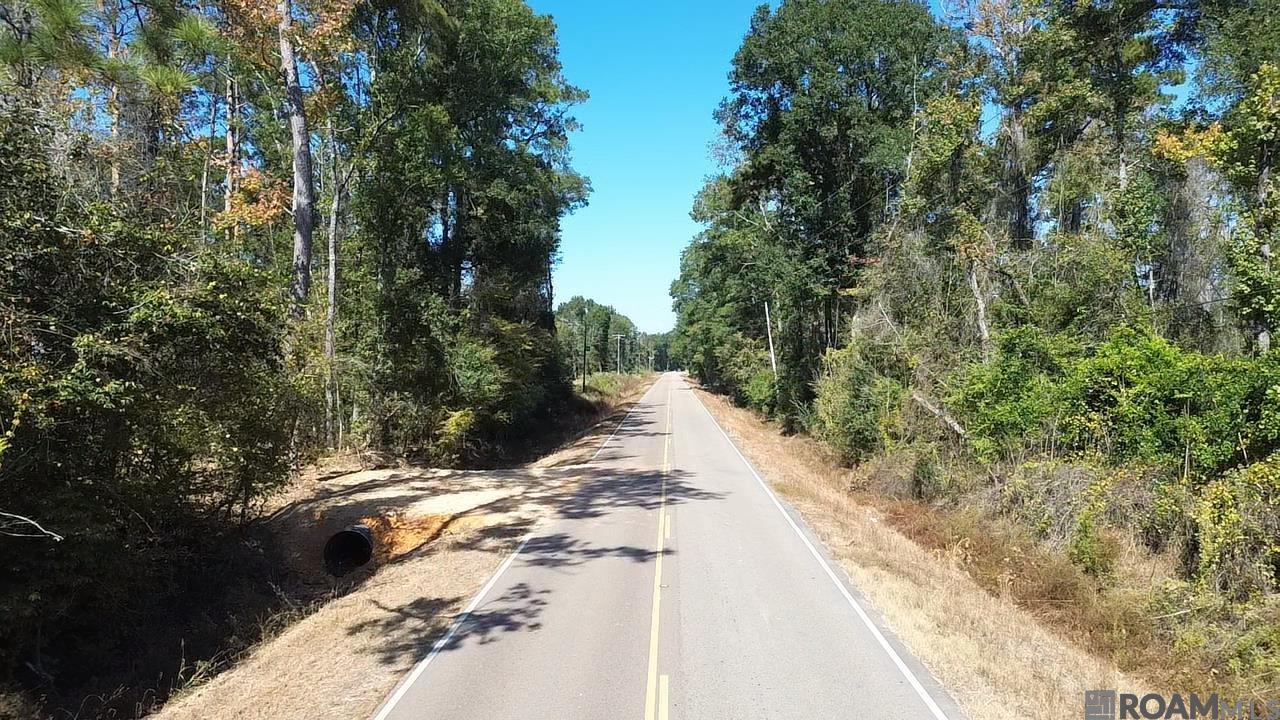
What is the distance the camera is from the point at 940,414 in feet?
59.0

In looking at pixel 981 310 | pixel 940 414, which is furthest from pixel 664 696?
pixel 981 310

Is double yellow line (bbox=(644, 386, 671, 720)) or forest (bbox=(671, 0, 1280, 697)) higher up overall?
forest (bbox=(671, 0, 1280, 697))

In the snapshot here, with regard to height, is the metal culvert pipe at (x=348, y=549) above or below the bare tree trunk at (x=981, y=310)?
below

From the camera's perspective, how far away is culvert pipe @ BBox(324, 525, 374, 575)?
42.9 ft

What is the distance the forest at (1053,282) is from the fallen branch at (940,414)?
0.40ft

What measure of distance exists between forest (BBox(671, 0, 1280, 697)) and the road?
4065mm

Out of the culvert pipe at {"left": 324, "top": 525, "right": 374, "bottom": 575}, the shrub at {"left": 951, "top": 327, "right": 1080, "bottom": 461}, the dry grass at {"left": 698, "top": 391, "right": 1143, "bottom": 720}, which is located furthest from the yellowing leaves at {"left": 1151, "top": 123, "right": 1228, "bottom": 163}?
the culvert pipe at {"left": 324, "top": 525, "right": 374, "bottom": 575}

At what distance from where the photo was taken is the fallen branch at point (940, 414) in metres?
17.2

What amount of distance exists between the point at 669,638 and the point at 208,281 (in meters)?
8.74

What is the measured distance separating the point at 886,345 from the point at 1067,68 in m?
10.4

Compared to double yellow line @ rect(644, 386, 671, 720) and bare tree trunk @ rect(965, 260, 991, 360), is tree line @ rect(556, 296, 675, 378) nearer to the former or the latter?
bare tree trunk @ rect(965, 260, 991, 360)

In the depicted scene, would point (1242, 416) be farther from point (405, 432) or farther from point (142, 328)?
point (405, 432)

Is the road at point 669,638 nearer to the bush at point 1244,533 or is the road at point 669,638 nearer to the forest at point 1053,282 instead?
the forest at point 1053,282

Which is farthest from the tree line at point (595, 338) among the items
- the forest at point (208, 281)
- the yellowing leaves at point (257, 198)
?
the yellowing leaves at point (257, 198)
